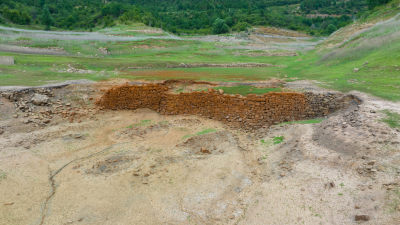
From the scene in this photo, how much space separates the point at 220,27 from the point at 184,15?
954 inches

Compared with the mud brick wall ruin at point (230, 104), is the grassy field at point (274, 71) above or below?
above

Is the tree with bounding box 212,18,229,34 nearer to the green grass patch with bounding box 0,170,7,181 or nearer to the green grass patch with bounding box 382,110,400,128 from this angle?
the green grass patch with bounding box 382,110,400,128

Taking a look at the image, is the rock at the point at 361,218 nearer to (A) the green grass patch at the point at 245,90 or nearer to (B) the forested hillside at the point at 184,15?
(A) the green grass patch at the point at 245,90

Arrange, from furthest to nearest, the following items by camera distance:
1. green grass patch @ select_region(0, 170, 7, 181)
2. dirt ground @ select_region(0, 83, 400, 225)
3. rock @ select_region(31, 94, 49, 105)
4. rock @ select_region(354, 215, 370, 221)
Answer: rock @ select_region(31, 94, 49, 105) < green grass patch @ select_region(0, 170, 7, 181) < dirt ground @ select_region(0, 83, 400, 225) < rock @ select_region(354, 215, 370, 221)

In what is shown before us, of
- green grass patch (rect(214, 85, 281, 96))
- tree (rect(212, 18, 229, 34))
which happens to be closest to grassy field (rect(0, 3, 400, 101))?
green grass patch (rect(214, 85, 281, 96))

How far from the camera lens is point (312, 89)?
1433cm

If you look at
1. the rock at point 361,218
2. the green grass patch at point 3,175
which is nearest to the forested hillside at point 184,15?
the green grass patch at point 3,175

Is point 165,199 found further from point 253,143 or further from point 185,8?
point 185,8

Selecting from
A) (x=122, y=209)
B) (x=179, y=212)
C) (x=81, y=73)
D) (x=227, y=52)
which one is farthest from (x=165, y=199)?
(x=227, y=52)

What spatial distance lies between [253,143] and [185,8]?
9315 cm

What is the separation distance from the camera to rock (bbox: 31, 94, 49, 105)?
12828 mm

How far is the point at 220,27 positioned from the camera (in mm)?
61562

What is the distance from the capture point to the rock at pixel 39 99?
505 inches

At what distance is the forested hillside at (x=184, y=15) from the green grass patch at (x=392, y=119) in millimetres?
54463
